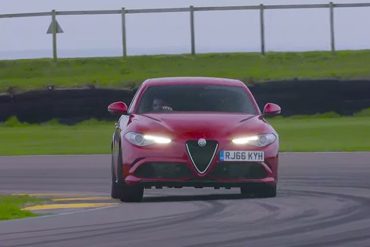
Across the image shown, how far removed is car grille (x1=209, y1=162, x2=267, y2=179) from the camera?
1431cm

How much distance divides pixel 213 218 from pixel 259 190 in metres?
2.65

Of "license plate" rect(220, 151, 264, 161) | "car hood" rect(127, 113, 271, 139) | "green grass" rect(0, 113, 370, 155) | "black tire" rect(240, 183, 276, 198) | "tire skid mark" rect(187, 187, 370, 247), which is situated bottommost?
"green grass" rect(0, 113, 370, 155)

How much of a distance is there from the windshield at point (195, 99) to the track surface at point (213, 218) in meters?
0.96

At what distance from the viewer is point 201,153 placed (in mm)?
14227

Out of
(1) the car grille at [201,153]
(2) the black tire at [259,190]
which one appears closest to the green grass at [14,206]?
(1) the car grille at [201,153]

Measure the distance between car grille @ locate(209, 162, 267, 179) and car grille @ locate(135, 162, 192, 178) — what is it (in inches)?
11.1

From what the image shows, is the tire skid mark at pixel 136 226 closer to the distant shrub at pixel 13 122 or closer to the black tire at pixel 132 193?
the black tire at pixel 132 193

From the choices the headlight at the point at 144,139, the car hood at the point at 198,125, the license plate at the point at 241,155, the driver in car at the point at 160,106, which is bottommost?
the license plate at the point at 241,155

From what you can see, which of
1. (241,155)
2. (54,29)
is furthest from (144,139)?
(54,29)

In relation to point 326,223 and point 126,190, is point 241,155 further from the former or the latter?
point 326,223

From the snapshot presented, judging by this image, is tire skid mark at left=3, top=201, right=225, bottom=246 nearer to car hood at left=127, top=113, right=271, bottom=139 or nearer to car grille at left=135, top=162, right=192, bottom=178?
car grille at left=135, top=162, right=192, bottom=178

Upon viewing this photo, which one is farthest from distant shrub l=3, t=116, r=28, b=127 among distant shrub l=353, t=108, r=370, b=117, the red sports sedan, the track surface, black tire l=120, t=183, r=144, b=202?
black tire l=120, t=183, r=144, b=202

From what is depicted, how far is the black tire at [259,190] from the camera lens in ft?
48.2

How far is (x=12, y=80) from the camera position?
43250mm
